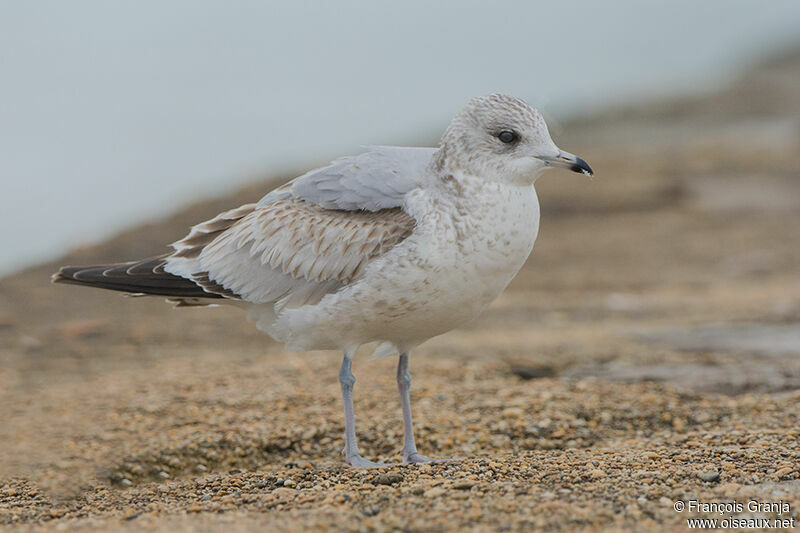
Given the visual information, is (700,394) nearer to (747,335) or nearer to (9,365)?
(747,335)

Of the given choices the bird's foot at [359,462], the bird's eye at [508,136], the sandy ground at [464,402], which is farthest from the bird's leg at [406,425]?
the bird's eye at [508,136]

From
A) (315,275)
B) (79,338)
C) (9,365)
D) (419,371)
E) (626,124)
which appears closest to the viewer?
(315,275)

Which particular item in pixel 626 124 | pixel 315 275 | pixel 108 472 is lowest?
pixel 108 472

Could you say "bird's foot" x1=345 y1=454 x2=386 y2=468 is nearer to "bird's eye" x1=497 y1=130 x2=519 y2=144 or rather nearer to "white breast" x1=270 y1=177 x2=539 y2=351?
"white breast" x1=270 y1=177 x2=539 y2=351

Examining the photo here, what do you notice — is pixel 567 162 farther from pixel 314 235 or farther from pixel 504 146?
pixel 314 235

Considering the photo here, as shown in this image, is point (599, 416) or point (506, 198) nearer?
point (506, 198)

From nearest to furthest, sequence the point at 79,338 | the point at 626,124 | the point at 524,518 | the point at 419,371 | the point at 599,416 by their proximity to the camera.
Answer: the point at 524,518
the point at 599,416
the point at 419,371
the point at 79,338
the point at 626,124

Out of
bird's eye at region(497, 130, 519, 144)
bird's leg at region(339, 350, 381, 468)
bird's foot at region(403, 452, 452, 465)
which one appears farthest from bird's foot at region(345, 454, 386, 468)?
bird's eye at region(497, 130, 519, 144)

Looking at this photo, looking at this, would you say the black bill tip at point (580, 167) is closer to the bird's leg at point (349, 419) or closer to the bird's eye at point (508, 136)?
the bird's eye at point (508, 136)

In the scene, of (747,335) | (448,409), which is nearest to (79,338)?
(448,409)

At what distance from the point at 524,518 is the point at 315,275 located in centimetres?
168

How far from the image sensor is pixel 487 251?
4367 millimetres

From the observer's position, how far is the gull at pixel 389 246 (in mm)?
4398

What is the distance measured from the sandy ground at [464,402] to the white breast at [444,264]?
748 millimetres
